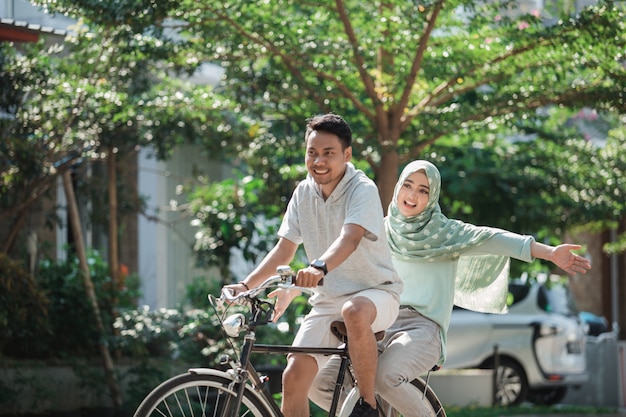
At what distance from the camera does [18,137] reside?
9.48 m

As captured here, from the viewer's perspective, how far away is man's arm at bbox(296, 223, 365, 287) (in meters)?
4.83

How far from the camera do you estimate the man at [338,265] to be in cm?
530

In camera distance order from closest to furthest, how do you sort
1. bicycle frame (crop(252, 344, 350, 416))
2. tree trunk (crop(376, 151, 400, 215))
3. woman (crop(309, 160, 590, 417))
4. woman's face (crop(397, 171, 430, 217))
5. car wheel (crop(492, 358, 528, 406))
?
bicycle frame (crop(252, 344, 350, 416))
woman (crop(309, 160, 590, 417))
woman's face (crop(397, 171, 430, 217))
tree trunk (crop(376, 151, 400, 215))
car wheel (crop(492, 358, 528, 406))

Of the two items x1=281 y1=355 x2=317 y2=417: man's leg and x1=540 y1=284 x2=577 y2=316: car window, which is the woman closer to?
x1=281 y1=355 x2=317 y2=417: man's leg

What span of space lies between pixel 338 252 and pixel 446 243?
1.01m

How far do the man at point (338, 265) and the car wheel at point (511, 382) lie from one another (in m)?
9.14

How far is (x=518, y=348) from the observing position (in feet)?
47.6

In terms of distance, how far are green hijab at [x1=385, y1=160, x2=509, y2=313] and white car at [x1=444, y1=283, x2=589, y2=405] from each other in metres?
8.08

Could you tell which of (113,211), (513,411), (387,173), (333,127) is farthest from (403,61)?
(333,127)

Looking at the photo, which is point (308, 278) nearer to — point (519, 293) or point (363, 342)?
point (363, 342)

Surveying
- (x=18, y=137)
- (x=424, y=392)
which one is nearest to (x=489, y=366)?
(x=18, y=137)

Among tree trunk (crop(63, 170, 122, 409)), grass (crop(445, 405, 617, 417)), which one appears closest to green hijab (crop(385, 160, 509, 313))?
tree trunk (crop(63, 170, 122, 409))

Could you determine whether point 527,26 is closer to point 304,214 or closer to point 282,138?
point 282,138

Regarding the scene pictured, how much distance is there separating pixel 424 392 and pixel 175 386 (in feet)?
5.42
